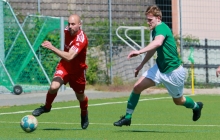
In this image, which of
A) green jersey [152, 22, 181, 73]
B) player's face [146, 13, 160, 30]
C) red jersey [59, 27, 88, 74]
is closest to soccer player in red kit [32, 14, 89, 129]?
red jersey [59, 27, 88, 74]

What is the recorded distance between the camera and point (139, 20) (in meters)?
24.9

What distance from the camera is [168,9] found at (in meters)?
A: 25.1

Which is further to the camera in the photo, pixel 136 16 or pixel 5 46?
pixel 136 16

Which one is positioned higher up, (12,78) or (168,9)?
(168,9)

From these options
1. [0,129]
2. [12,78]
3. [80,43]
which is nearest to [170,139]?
[80,43]

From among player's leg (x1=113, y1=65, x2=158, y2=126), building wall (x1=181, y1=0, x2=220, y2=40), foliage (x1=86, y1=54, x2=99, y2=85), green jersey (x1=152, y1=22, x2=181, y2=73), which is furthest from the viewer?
building wall (x1=181, y1=0, x2=220, y2=40)

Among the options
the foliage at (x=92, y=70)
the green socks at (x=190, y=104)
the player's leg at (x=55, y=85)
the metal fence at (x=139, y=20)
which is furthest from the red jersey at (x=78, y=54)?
the metal fence at (x=139, y=20)

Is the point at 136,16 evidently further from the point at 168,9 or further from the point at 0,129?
the point at 0,129

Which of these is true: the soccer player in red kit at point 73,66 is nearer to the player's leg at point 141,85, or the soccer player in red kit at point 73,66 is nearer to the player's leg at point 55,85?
the player's leg at point 55,85

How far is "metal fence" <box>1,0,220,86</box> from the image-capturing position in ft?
78.1

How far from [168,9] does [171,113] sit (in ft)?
34.5

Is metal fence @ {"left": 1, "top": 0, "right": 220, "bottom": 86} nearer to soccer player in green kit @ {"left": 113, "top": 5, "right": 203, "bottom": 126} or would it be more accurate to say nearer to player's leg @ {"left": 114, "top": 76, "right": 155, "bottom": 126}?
player's leg @ {"left": 114, "top": 76, "right": 155, "bottom": 126}

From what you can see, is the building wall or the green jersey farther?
the building wall

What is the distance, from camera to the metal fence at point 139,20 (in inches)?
937
